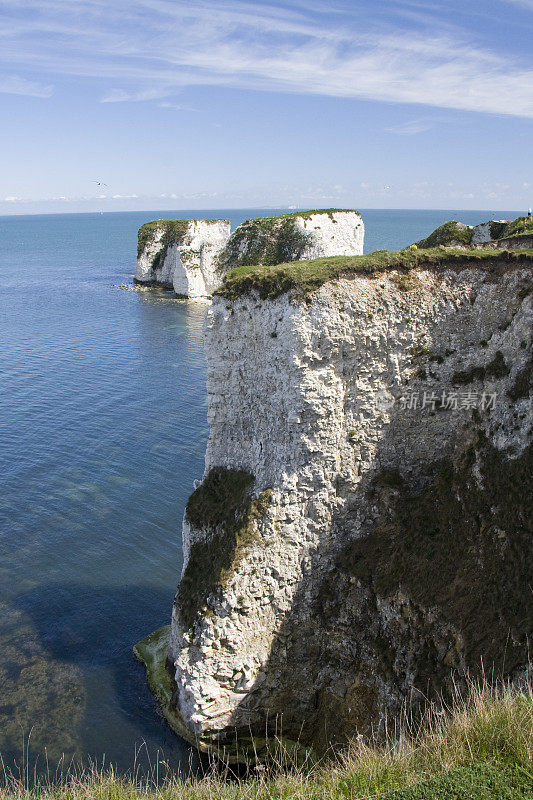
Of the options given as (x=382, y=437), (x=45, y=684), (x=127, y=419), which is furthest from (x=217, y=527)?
(x=127, y=419)

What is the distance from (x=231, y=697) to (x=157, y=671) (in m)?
5.37

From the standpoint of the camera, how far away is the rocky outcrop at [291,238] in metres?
67.9

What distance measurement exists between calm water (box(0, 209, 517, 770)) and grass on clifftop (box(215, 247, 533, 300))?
17068mm

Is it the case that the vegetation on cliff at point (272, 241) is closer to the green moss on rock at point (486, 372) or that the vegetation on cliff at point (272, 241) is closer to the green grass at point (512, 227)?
the green grass at point (512, 227)

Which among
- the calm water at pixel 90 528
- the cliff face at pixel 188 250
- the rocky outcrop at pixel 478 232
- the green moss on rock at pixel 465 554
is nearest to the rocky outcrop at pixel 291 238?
the calm water at pixel 90 528

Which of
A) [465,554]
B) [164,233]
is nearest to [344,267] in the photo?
[465,554]

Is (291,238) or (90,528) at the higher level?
(291,238)

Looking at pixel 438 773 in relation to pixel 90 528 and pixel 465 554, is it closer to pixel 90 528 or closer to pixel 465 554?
pixel 465 554

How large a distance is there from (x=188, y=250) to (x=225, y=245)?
22.2 feet

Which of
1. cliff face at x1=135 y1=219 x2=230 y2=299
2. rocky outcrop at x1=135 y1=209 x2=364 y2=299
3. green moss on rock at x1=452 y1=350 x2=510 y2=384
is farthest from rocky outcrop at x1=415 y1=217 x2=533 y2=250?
cliff face at x1=135 y1=219 x2=230 y2=299

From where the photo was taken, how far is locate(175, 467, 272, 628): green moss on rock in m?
21.5

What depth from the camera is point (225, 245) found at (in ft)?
341

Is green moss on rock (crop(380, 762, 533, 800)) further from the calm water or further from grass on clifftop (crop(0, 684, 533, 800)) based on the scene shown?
the calm water

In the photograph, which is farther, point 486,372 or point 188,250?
point 188,250
